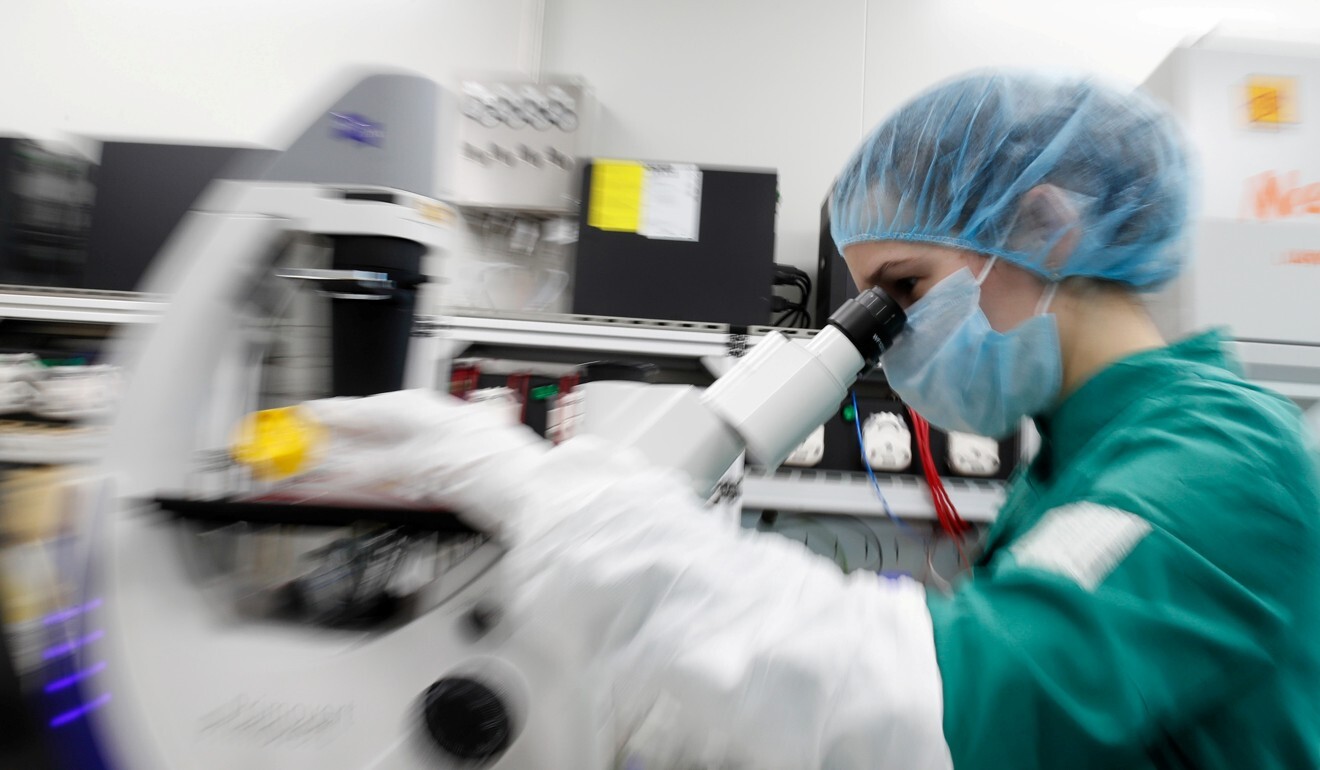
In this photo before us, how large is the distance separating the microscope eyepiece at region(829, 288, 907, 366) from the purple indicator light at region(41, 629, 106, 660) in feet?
2.28

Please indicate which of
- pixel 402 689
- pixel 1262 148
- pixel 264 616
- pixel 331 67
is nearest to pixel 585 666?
pixel 402 689

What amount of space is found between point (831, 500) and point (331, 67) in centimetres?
178

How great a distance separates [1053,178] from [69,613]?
3.32 feet

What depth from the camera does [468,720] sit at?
47 cm

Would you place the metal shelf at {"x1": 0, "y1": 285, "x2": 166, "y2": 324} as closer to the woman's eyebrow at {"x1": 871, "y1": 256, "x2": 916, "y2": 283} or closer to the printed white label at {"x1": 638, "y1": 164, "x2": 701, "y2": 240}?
the printed white label at {"x1": 638, "y1": 164, "x2": 701, "y2": 240}

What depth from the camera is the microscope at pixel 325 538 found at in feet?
1.62

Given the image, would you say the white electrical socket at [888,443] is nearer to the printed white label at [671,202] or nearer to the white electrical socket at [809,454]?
the white electrical socket at [809,454]

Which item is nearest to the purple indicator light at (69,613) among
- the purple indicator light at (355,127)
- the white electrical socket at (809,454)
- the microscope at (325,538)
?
the microscope at (325,538)

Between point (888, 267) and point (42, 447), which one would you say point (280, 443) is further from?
point (42, 447)

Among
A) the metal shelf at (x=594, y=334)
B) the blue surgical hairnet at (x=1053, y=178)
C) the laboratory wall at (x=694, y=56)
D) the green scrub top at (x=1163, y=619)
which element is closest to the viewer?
the green scrub top at (x=1163, y=619)

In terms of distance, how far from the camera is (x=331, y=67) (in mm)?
1933

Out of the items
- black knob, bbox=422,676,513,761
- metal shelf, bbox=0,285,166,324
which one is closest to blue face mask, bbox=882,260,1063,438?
black knob, bbox=422,676,513,761

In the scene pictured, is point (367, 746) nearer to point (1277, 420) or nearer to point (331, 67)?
point (1277, 420)

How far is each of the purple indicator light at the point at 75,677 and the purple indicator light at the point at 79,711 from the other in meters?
0.02
